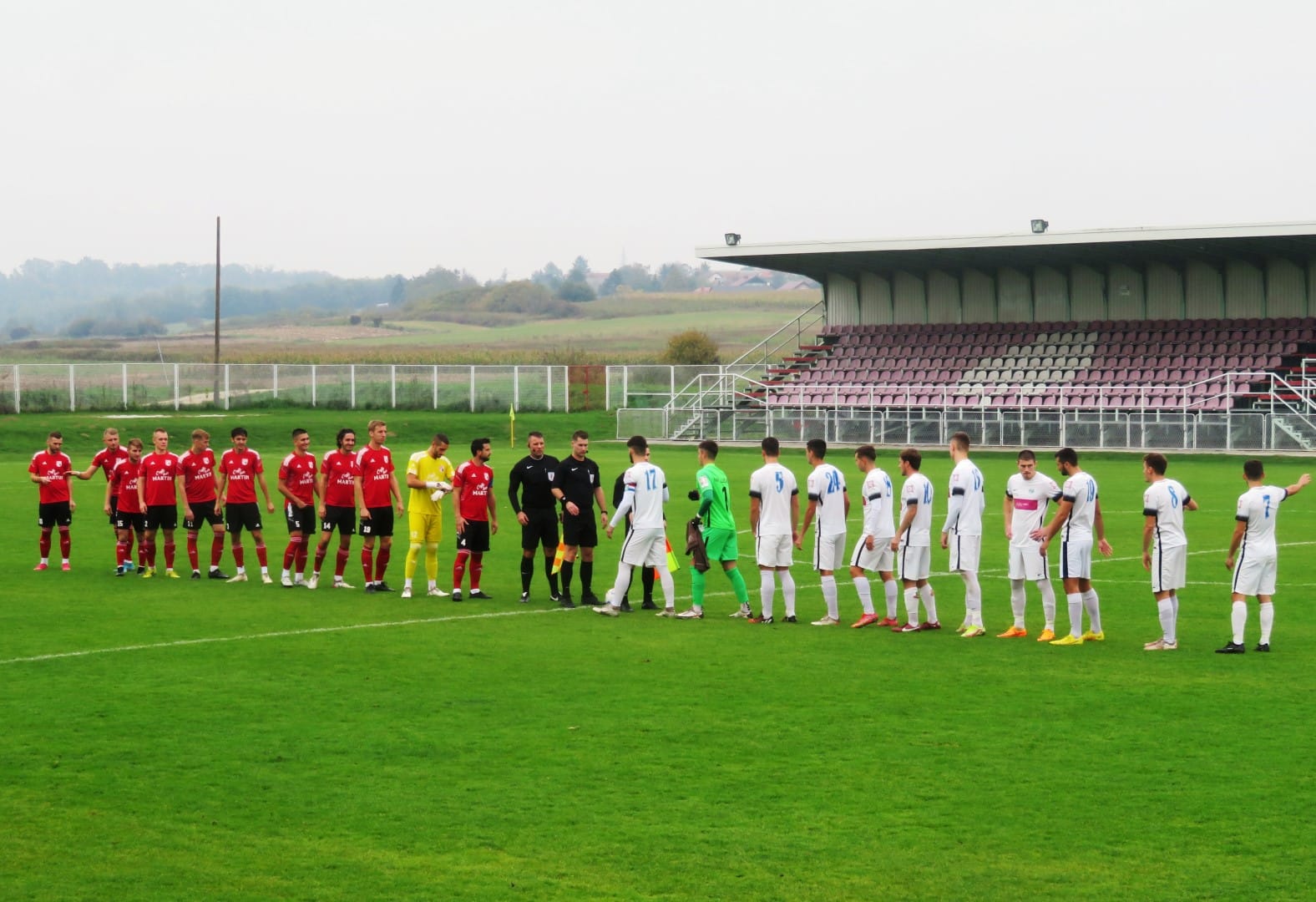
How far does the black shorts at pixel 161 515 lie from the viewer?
19938mm

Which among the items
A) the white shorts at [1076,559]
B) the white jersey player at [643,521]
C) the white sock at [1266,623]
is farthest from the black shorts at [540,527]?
the white sock at [1266,623]

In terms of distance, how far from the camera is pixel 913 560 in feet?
51.2

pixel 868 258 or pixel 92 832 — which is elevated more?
pixel 868 258

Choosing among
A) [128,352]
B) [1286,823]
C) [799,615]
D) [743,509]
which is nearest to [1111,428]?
[743,509]

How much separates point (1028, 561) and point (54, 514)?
42.3 feet

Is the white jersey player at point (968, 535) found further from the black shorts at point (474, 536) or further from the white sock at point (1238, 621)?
the black shorts at point (474, 536)

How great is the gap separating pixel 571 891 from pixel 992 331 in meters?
52.0

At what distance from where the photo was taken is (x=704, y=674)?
1330cm

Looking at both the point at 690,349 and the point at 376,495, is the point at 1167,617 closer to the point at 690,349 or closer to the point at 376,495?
the point at 376,495

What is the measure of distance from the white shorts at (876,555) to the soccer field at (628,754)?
800mm

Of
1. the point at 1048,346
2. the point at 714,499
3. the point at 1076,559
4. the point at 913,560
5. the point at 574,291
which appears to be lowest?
the point at 913,560

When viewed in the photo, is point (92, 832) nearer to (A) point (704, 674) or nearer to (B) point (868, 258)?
(A) point (704, 674)

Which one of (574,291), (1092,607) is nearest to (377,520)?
(1092,607)

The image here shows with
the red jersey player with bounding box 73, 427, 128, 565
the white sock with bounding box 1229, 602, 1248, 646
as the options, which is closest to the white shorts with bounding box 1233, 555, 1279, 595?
the white sock with bounding box 1229, 602, 1248, 646
